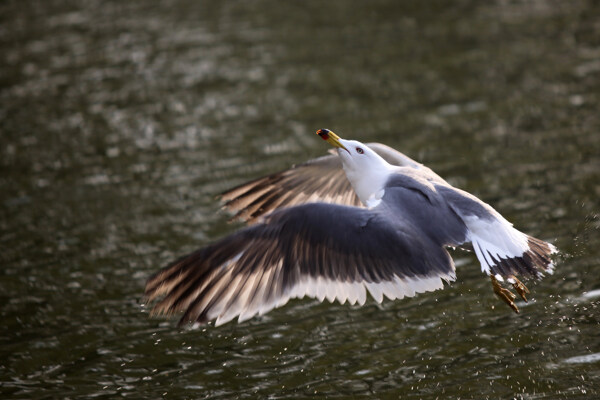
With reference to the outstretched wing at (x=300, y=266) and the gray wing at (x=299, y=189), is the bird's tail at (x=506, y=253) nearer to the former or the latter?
the outstretched wing at (x=300, y=266)

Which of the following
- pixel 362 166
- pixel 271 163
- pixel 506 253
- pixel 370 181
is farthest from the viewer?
pixel 271 163

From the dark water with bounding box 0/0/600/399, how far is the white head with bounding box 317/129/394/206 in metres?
1.36

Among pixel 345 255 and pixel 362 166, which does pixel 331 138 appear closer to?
pixel 362 166

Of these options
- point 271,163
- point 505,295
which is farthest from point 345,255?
point 271,163

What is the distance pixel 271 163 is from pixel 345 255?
19.6 feet

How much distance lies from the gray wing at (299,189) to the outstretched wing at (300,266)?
6.64 ft

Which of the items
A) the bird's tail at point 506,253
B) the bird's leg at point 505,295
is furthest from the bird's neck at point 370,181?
the bird's leg at point 505,295

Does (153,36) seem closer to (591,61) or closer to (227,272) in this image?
(591,61)

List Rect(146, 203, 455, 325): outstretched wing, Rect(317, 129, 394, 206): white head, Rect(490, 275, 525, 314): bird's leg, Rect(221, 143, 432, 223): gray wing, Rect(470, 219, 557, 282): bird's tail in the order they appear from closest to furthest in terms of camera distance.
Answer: Rect(146, 203, 455, 325): outstretched wing → Rect(470, 219, 557, 282): bird's tail → Rect(490, 275, 525, 314): bird's leg → Rect(317, 129, 394, 206): white head → Rect(221, 143, 432, 223): gray wing

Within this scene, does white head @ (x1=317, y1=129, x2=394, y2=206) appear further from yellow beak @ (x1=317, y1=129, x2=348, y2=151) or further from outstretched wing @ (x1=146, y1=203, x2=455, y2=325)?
outstretched wing @ (x1=146, y1=203, x2=455, y2=325)

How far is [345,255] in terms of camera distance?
6816mm

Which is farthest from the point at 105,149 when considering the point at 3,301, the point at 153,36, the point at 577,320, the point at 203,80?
the point at 577,320

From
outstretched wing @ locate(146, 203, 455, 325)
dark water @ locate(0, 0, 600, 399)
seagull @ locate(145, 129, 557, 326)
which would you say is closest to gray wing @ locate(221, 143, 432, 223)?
dark water @ locate(0, 0, 600, 399)

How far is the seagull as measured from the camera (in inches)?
259
